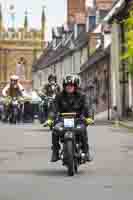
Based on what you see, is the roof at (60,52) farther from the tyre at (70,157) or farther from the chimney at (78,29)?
the tyre at (70,157)

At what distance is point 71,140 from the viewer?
13.4 meters

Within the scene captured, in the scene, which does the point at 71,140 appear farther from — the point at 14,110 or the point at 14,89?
the point at 14,110

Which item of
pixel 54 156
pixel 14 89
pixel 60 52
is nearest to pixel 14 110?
pixel 14 89

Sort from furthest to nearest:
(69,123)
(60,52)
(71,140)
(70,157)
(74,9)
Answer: (60,52) < (74,9) < (69,123) < (71,140) < (70,157)

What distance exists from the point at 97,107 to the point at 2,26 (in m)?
77.9

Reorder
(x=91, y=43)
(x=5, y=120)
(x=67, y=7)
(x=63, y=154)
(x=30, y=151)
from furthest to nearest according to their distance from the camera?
1. (x=67, y=7)
2. (x=91, y=43)
3. (x=5, y=120)
4. (x=30, y=151)
5. (x=63, y=154)

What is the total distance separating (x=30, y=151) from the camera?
19.2m

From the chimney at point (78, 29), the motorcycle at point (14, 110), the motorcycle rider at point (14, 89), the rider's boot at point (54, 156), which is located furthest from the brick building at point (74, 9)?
the rider's boot at point (54, 156)

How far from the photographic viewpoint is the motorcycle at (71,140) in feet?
43.7

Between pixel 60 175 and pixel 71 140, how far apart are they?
0.66m

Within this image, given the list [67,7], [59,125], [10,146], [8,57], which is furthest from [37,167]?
[8,57]

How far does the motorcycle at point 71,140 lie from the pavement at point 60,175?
24cm

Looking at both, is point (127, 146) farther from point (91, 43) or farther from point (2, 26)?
point (2, 26)

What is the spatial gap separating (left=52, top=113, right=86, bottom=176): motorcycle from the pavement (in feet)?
0.78
